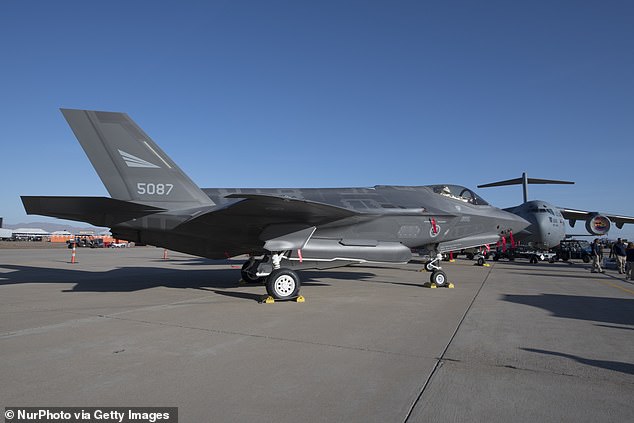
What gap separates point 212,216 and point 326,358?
4964 millimetres

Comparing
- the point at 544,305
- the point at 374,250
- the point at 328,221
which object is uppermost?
the point at 328,221

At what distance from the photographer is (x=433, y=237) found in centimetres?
1093

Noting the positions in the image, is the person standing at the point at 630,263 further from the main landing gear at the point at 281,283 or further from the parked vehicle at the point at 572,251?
the parked vehicle at the point at 572,251

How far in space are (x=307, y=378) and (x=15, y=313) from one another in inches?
238

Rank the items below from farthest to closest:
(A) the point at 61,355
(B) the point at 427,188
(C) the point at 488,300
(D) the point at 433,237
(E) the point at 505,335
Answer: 1. (B) the point at 427,188
2. (D) the point at 433,237
3. (C) the point at 488,300
4. (E) the point at 505,335
5. (A) the point at 61,355

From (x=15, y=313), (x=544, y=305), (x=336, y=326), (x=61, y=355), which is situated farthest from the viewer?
(x=544, y=305)

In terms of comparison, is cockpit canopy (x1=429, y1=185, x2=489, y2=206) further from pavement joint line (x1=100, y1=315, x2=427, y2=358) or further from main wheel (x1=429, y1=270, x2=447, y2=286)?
pavement joint line (x1=100, y1=315, x2=427, y2=358)

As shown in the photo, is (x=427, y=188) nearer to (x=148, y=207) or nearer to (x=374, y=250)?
(x=374, y=250)

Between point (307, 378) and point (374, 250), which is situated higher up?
point (374, 250)

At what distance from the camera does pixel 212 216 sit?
27.4ft

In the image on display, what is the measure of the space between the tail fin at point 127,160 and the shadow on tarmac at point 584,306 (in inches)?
314

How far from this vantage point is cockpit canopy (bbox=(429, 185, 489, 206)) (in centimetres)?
1162

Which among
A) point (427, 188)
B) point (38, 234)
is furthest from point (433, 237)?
point (38, 234)

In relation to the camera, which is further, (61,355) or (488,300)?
(488,300)
